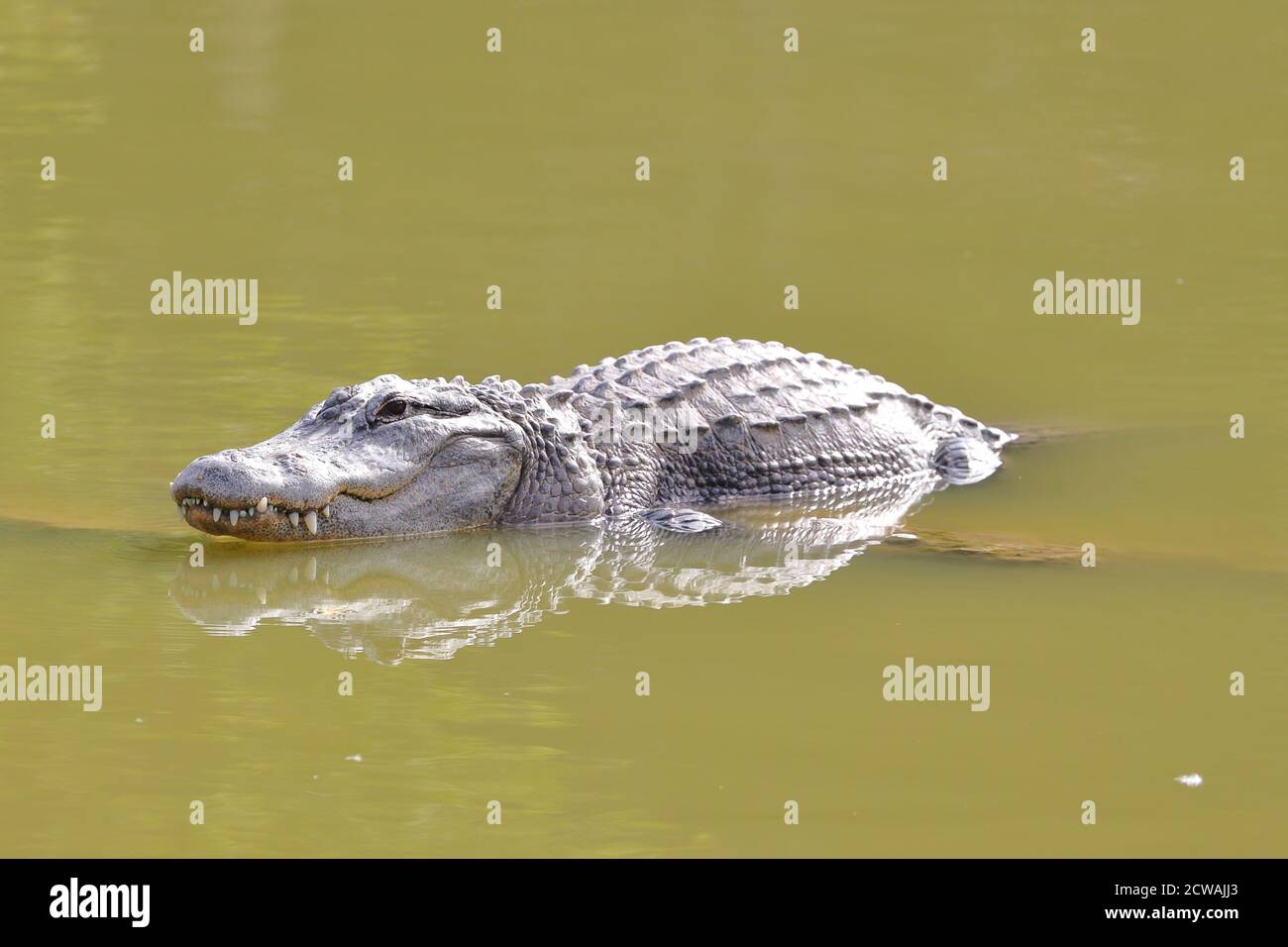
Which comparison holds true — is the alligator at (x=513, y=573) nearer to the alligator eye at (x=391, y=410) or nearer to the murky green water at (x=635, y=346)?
the murky green water at (x=635, y=346)

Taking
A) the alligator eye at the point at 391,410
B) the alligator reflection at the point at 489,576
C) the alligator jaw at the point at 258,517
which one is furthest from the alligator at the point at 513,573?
the alligator eye at the point at 391,410

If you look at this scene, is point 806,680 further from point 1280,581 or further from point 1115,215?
point 1115,215

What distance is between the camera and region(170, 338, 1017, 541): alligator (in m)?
9.48

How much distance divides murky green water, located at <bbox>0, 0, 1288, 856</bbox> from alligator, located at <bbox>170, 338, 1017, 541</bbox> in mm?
312

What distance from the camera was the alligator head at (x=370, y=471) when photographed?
919 centimetres

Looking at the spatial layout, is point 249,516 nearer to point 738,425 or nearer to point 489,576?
point 489,576

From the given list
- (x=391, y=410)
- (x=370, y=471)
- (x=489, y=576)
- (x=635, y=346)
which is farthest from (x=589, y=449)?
(x=635, y=346)

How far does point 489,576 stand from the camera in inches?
364

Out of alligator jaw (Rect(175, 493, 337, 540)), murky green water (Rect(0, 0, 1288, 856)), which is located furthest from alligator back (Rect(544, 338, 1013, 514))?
alligator jaw (Rect(175, 493, 337, 540))

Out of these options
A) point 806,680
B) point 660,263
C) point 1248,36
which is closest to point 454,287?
point 660,263

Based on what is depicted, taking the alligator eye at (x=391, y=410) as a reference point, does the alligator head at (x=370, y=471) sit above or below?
below

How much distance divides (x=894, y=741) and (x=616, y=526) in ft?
13.0

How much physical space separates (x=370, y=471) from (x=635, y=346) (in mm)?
5621

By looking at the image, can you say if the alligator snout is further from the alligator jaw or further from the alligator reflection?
the alligator reflection
